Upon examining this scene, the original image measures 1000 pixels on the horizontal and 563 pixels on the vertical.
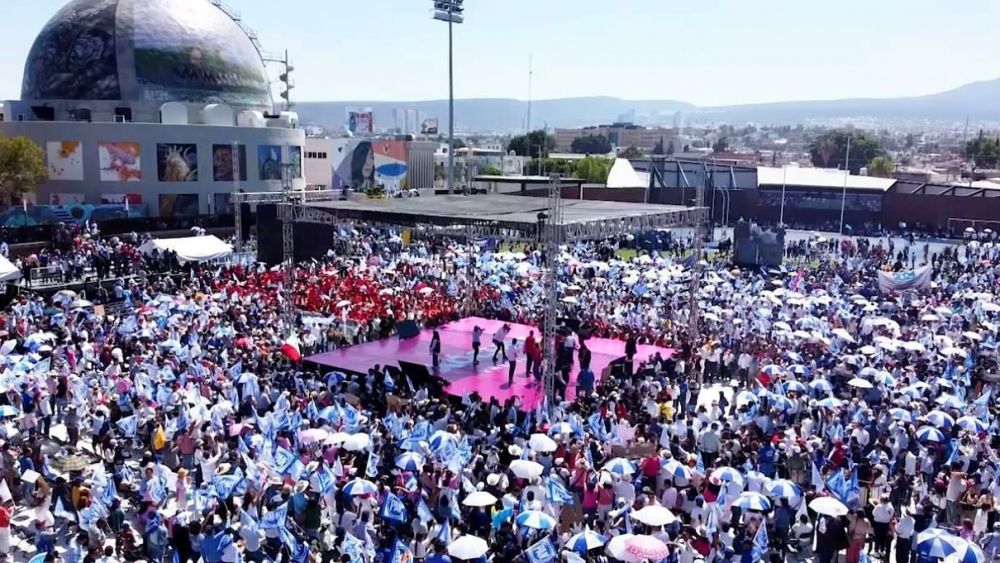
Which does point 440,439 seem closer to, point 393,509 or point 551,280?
point 393,509

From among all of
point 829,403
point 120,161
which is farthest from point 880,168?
point 829,403

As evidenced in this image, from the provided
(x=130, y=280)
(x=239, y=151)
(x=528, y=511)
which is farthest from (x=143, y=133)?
(x=528, y=511)

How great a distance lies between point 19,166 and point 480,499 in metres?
40.3

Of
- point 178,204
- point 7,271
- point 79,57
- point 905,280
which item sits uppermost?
point 79,57

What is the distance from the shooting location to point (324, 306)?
1059 inches

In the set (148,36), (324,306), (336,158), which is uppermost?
(148,36)

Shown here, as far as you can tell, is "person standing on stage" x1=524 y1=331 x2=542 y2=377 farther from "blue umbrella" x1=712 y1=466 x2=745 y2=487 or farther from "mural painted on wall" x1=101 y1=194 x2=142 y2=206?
"mural painted on wall" x1=101 y1=194 x2=142 y2=206

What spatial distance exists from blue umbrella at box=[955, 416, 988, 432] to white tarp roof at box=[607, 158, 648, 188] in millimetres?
46910

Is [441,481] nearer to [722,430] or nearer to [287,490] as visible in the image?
[287,490]

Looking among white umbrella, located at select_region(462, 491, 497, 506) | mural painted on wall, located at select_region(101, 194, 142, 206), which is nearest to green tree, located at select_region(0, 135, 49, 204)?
mural painted on wall, located at select_region(101, 194, 142, 206)

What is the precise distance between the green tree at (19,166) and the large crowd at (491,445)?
21700 mm

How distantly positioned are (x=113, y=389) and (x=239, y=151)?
122 ft

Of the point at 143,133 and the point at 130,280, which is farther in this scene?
the point at 143,133

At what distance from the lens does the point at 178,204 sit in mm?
49375
